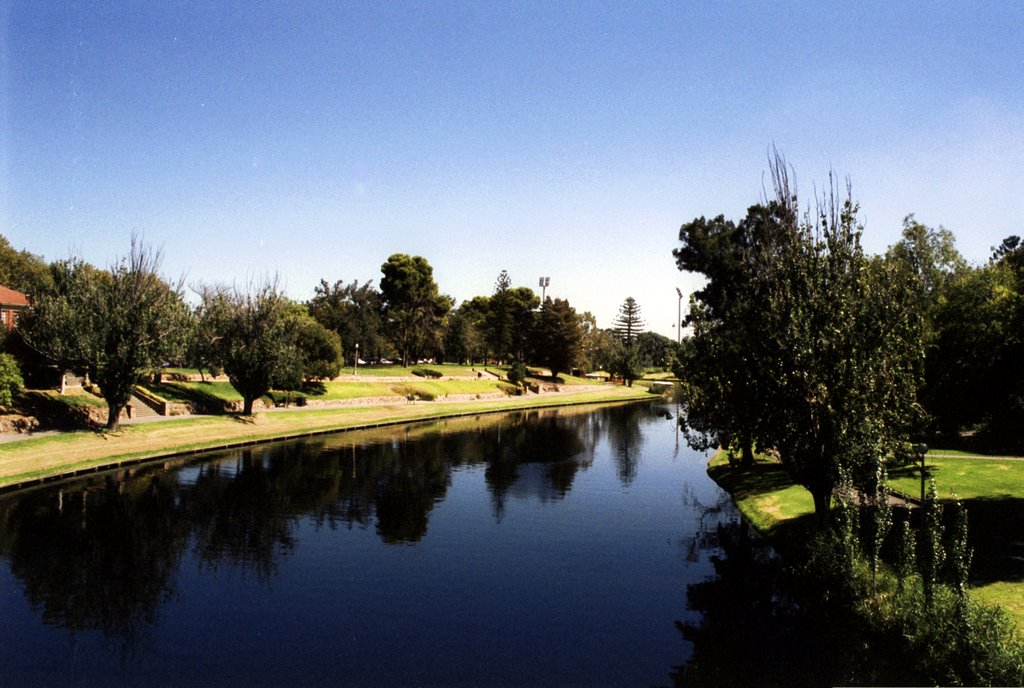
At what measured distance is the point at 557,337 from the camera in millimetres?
121375

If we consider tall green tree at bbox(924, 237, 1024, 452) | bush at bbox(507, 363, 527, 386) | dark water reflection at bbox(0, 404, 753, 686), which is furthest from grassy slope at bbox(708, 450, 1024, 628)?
bush at bbox(507, 363, 527, 386)

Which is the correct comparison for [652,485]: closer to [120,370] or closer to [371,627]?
[371,627]

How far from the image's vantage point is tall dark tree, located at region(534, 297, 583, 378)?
12156 centimetres

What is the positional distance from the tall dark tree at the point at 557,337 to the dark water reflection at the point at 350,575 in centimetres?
7924

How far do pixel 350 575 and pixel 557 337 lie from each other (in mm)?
100162

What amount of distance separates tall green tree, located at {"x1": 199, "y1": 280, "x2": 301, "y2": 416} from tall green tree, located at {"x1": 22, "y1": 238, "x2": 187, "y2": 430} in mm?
9137

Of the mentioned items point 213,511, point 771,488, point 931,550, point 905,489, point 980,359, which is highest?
point 980,359

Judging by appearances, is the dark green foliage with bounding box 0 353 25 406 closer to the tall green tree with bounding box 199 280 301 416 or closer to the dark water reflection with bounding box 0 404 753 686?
the dark water reflection with bounding box 0 404 753 686

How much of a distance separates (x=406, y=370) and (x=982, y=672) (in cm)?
8574

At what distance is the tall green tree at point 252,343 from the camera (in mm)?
55938

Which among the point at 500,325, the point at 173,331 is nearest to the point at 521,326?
the point at 500,325

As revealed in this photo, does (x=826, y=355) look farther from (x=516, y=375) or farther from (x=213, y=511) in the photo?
(x=516, y=375)

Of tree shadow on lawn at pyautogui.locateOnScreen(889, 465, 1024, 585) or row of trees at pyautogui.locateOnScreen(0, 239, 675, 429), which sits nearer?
tree shadow on lawn at pyautogui.locateOnScreen(889, 465, 1024, 585)

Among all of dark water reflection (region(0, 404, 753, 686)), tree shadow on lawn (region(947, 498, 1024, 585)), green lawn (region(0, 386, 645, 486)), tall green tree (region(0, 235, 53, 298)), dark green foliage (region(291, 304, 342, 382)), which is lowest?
dark water reflection (region(0, 404, 753, 686))
